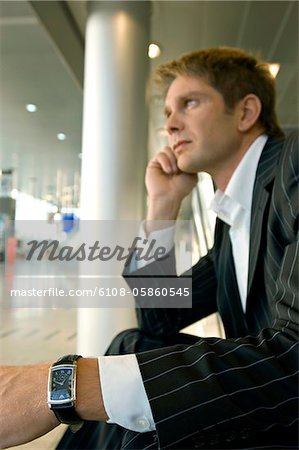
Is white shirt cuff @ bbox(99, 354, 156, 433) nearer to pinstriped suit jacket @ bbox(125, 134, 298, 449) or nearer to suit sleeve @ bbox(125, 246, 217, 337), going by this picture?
pinstriped suit jacket @ bbox(125, 134, 298, 449)

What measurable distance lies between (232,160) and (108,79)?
121cm

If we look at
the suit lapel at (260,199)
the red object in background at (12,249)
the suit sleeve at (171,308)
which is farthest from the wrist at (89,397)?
the red object in background at (12,249)

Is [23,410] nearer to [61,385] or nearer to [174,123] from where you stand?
[61,385]

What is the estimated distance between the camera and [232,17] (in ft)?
9.11

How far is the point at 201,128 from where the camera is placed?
3.58ft

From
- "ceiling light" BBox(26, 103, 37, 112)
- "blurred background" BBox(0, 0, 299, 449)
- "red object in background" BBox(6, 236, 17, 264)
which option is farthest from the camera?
"ceiling light" BBox(26, 103, 37, 112)

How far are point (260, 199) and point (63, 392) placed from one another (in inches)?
20.3

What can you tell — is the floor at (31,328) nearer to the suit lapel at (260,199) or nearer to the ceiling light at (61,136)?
the suit lapel at (260,199)

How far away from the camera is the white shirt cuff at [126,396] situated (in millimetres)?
457

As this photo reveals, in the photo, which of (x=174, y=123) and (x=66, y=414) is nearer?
(x=66, y=414)

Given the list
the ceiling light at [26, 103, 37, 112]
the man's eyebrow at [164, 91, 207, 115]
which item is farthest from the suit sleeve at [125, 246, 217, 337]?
the ceiling light at [26, 103, 37, 112]

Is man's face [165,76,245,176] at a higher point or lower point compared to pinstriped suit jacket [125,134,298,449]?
higher

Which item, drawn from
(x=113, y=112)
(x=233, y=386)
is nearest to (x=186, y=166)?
(x=233, y=386)

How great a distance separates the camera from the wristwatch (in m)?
0.45
